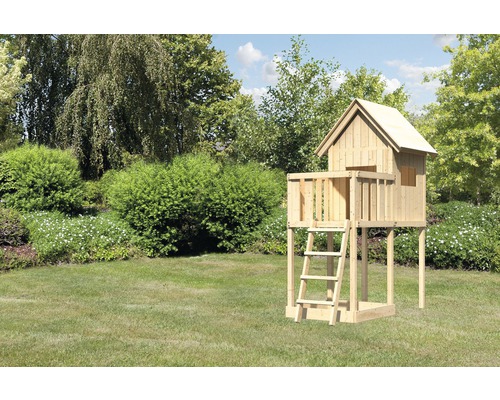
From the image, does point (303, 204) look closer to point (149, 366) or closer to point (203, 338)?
point (203, 338)

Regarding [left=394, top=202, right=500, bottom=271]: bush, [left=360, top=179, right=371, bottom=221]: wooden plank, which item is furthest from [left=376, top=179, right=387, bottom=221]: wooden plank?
[left=394, top=202, right=500, bottom=271]: bush

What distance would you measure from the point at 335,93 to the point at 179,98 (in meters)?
12.5

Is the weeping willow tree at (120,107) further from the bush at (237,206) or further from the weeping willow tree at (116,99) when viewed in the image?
the bush at (237,206)

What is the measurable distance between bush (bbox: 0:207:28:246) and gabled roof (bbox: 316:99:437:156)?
954cm

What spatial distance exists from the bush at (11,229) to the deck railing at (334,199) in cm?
964

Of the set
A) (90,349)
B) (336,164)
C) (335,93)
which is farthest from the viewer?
(335,93)

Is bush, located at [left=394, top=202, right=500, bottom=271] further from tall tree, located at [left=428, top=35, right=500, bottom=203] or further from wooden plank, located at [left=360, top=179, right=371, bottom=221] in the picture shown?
tall tree, located at [left=428, top=35, right=500, bottom=203]

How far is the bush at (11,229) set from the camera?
1680cm

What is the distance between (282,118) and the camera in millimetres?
23016

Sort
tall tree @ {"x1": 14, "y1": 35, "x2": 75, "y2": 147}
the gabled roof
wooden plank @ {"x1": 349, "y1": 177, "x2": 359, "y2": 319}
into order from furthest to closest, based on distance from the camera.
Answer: tall tree @ {"x1": 14, "y1": 35, "x2": 75, "y2": 147}, the gabled roof, wooden plank @ {"x1": 349, "y1": 177, "x2": 359, "y2": 319}

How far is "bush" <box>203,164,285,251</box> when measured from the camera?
60.3 feet

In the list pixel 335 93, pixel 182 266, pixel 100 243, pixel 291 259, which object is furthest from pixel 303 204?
pixel 335 93

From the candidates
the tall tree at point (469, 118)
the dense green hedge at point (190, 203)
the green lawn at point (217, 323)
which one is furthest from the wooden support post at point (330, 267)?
the tall tree at point (469, 118)

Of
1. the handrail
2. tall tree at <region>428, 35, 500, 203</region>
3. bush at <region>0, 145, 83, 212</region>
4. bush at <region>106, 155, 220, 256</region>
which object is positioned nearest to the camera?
the handrail
